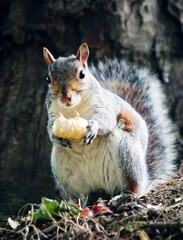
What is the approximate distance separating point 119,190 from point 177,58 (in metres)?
1.52

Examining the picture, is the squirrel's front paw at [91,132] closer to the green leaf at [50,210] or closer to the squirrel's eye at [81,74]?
the squirrel's eye at [81,74]

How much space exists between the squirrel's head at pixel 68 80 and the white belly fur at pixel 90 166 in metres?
0.34

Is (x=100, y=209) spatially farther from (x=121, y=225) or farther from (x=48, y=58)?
(x=48, y=58)

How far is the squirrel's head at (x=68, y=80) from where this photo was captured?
2100mm

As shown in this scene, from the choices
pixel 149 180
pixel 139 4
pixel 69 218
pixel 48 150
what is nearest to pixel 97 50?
pixel 139 4

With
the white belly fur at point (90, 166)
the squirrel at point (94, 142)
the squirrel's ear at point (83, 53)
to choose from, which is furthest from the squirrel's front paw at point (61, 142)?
the squirrel's ear at point (83, 53)

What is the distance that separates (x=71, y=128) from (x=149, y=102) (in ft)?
3.18

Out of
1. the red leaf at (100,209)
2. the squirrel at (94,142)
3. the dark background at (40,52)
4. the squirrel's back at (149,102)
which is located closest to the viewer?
the red leaf at (100,209)

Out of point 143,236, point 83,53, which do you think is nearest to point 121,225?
point 143,236

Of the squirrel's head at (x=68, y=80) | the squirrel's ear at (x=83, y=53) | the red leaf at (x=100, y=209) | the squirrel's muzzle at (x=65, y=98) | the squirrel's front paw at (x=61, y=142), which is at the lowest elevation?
the red leaf at (x=100, y=209)

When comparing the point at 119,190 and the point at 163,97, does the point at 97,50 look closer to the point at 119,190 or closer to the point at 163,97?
the point at 163,97

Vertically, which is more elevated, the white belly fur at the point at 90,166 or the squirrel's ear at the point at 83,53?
the squirrel's ear at the point at 83,53

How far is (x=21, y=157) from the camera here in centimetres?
333

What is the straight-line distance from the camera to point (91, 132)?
2.15 metres
